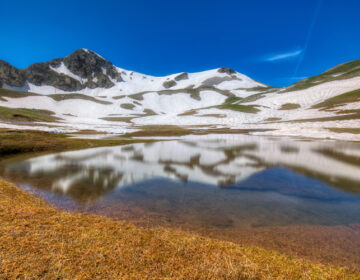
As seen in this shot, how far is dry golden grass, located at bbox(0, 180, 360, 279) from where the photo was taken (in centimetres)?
548

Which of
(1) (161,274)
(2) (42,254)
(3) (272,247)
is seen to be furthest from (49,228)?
(3) (272,247)

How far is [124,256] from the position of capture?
6.23 meters

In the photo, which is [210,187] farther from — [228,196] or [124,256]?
[124,256]

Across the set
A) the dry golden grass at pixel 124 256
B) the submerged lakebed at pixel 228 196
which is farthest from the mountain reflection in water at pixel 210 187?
the dry golden grass at pixel 124 256

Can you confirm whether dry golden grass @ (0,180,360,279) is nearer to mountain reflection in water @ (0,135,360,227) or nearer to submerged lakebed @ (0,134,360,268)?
submerged lakebed @ (0,134,360,268)

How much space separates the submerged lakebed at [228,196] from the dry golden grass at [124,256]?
61.9 inches

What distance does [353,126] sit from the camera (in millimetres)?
62906

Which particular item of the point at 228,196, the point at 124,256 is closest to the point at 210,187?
the point at 228,196

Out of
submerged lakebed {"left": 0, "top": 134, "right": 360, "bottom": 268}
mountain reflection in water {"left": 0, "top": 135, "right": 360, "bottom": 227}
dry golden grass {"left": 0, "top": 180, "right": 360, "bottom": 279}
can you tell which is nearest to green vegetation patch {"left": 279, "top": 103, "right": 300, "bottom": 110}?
mountain reflection in water {"left": 0, "top": 135, "right": 360, "bottom": 227}

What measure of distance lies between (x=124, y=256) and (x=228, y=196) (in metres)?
9.08

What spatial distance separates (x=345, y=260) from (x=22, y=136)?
42914 millimetres

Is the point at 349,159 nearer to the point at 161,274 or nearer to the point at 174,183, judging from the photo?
the point at 174,183

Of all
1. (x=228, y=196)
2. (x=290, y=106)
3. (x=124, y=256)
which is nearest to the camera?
(x=124, y=256)

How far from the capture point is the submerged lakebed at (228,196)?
8891 millimetres
